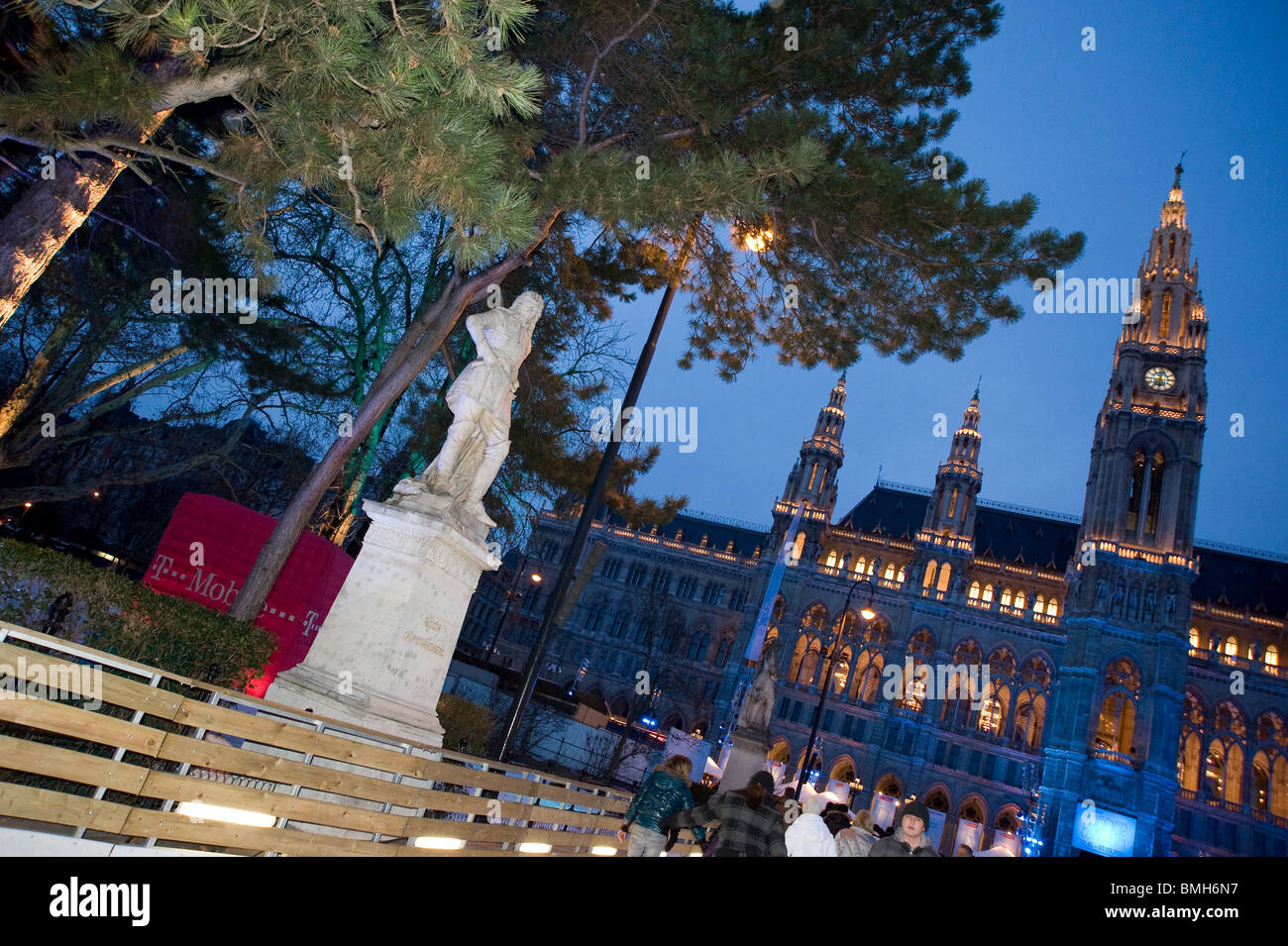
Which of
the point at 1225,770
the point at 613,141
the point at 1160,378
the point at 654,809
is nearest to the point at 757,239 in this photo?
the point at 613,141

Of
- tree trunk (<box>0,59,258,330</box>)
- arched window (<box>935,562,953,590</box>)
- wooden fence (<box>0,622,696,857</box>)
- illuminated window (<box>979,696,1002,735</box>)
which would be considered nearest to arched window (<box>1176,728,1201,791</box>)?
illuminated window (<box>979,696,1002,735</box>)

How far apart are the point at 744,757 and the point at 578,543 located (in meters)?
14.0

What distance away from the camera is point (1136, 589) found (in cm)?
5022

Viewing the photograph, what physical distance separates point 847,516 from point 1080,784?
30.0 metres

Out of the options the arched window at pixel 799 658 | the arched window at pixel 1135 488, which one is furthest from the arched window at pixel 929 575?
the arched window at pixel 1135 488

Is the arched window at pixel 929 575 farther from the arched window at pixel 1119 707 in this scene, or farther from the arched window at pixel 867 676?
the arched window at pixel 1119 707

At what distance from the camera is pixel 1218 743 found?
4809 centimetres

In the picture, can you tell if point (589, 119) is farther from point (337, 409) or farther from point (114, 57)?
point (337, 409)

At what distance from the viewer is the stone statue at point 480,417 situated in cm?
788

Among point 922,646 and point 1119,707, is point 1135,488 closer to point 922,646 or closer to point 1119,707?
point 1119,707

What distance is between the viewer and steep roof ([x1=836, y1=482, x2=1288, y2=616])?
56781 millimetres

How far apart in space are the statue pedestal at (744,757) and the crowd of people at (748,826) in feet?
51.0
